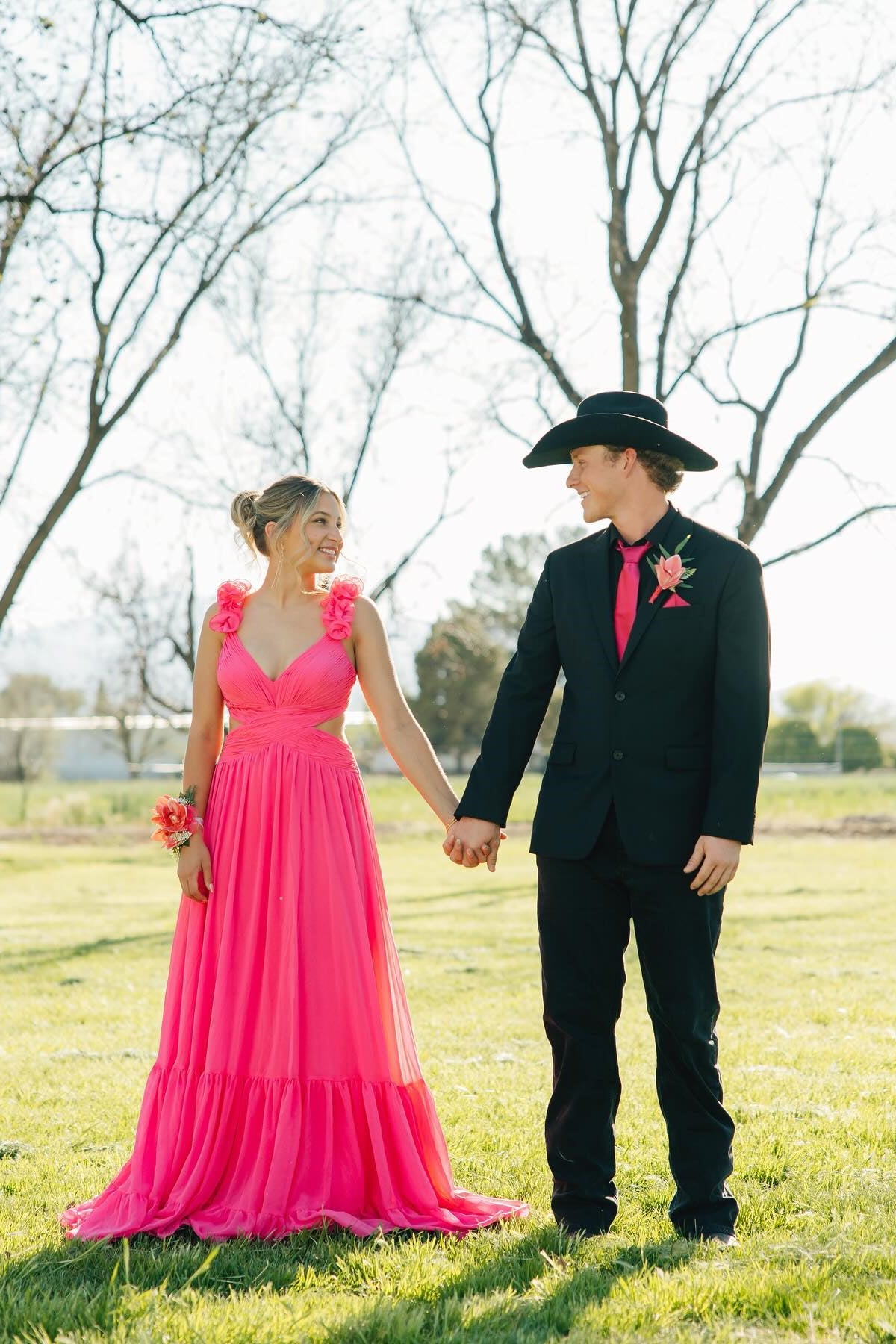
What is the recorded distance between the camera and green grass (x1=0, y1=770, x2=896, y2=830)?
29734 mm

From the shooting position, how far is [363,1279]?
3.59 m

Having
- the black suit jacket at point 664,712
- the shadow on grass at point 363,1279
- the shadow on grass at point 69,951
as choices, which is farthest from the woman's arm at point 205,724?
the shadow on grass at point 69,951

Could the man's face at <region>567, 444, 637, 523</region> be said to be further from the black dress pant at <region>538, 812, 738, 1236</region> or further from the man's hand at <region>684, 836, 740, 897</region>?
the man's hand at <region>684, 836, 740, 897</region>

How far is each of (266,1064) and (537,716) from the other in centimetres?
139

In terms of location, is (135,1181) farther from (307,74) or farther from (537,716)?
(307,74)

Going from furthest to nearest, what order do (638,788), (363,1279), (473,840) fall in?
(473,840), (638,788), (363,1279)

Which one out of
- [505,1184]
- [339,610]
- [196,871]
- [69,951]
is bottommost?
[69,951]

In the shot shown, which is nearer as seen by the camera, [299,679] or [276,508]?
[299,679]

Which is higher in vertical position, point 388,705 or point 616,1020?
point 388,705

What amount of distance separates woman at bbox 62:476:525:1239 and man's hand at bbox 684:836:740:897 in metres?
0.93

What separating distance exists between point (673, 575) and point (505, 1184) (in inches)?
85.0

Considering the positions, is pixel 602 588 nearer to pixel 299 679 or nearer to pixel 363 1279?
pixel 299 679

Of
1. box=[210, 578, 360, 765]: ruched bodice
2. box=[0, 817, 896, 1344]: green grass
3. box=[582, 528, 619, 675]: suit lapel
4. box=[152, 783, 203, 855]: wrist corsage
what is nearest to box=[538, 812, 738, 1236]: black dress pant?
box=[0, 817, 896, 1344]: green grass

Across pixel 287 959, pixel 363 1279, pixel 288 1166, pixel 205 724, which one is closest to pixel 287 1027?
pixel 287 959
